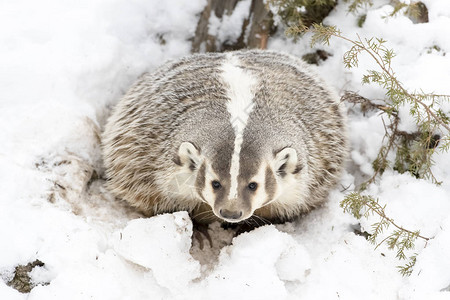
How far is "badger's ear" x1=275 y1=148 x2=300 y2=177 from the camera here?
2.72m

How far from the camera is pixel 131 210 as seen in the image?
333 centimetres

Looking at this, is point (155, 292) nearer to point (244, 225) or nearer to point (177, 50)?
point (244, 225)

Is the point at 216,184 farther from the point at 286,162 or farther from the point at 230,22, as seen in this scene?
the point at 230,22

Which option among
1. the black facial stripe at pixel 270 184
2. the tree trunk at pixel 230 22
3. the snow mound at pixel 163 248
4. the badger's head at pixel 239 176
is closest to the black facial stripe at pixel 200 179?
the badger's head at pixel 239 176

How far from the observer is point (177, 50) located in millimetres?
4074

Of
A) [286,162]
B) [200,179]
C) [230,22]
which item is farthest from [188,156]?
[230,22]

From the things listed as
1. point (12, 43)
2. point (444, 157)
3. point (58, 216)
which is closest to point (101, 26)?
point (12, 43)

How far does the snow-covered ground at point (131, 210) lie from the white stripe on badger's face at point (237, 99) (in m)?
0.40

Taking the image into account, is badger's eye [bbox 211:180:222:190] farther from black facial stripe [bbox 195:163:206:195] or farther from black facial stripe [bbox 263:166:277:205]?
black facial stripe [bbox 263:166:277:205]

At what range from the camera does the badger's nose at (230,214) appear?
2.57m

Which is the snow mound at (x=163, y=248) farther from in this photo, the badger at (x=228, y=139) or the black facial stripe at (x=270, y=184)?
the black facial stripe at (x=270, y=184)

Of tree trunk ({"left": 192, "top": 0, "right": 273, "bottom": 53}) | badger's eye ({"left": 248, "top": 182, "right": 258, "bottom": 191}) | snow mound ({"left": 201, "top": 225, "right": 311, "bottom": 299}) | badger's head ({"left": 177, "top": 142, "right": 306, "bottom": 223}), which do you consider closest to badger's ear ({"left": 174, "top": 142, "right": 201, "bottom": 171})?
badger's head ({"left": 177, "top": 142, "right": 306, "bottom": 223})

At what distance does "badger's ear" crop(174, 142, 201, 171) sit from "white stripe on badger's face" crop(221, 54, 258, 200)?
0.22m

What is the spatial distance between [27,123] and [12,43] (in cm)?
57
